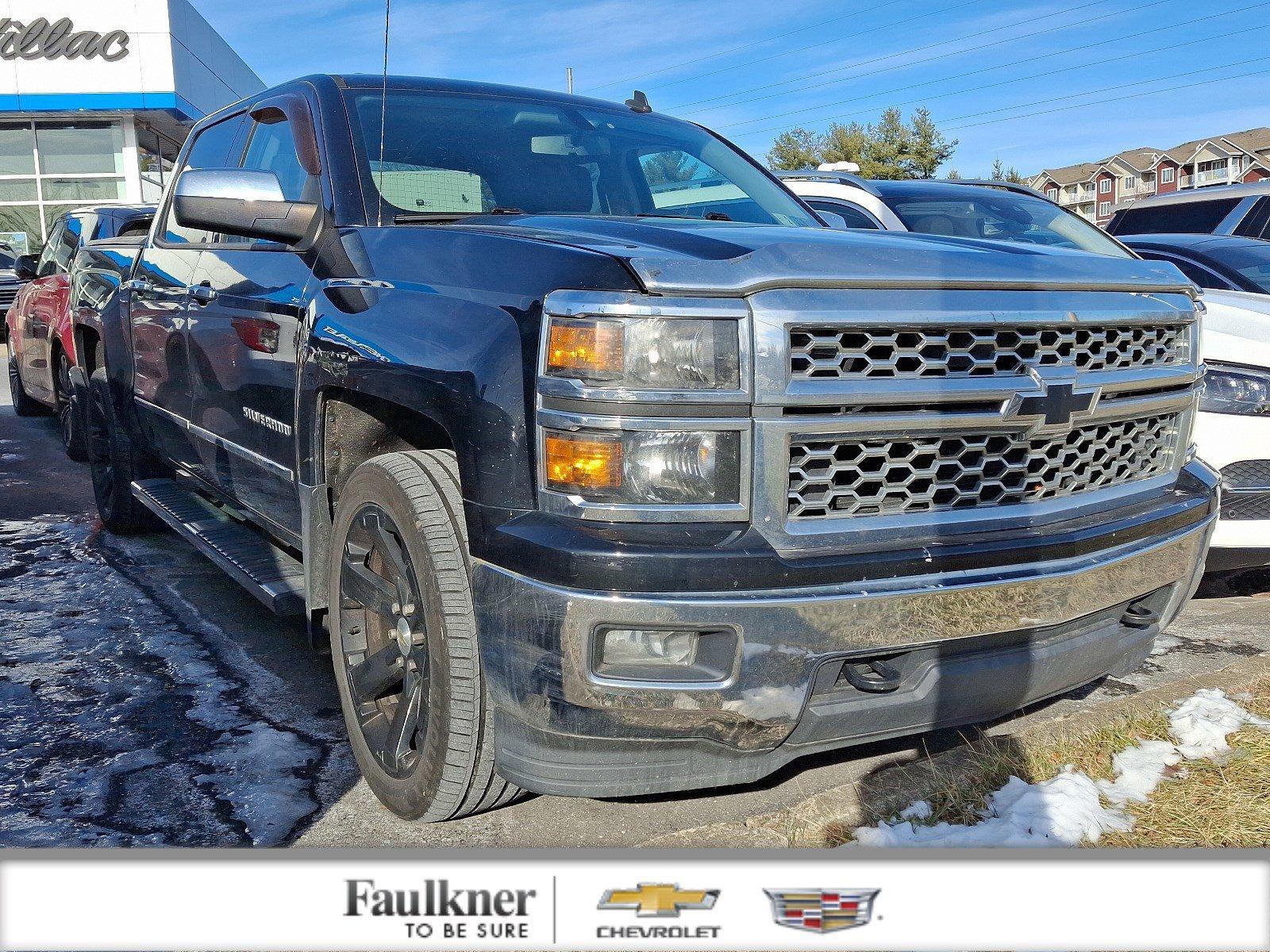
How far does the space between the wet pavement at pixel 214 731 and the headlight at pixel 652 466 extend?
0.97m

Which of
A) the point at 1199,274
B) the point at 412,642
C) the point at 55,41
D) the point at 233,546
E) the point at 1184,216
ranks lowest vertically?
the point at 233,546

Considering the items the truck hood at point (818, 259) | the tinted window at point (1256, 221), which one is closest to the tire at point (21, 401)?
the truck hood at point (818, 259)

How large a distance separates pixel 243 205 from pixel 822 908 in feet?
7.29

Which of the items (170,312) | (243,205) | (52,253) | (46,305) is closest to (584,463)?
(243,205)

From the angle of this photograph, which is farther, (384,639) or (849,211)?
(849,211)

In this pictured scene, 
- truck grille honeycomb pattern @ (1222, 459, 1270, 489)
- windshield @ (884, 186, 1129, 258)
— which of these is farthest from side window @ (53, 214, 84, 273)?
truck grille honeycomb pattern @ (1222, 459, 1270, 489)

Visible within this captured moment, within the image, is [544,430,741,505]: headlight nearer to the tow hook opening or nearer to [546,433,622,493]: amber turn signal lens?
[546,433,622,493]: amber turn signal lens

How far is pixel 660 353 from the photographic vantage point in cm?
217

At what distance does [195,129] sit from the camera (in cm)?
486

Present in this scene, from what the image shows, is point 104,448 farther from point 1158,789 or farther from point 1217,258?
point 1217,258

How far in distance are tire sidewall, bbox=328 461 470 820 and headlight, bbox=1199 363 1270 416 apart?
2888 mm

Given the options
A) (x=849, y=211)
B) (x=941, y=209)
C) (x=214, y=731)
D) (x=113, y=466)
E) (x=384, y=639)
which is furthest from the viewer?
(x=941, y=209)

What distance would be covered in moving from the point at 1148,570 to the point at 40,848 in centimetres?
257

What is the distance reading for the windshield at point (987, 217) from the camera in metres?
6.16
